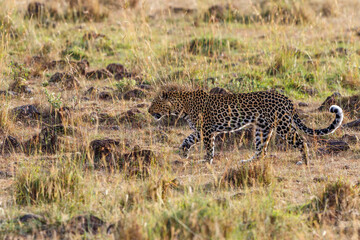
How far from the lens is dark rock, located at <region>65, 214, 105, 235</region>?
5168 millimetres

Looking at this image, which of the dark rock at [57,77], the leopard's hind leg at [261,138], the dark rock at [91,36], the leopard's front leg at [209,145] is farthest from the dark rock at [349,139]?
the dark rock at [91,36]

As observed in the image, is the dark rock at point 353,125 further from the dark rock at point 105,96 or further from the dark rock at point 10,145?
the dark rock at point 10,145

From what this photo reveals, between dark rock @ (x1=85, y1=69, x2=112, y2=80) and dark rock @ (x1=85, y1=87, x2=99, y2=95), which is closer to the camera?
dark rock @ (x1=85, y1=87, x2=99, y2=95)

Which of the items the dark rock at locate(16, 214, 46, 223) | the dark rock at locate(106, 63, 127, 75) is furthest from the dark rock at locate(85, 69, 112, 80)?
the dark rock at locate(16, 214, 46, 223)

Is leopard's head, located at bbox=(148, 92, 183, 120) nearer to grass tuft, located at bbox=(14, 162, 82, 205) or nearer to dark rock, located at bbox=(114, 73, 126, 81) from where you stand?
grass tuft, located at bbox=(14, 162, 82, 205)

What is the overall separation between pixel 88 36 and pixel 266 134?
6.16 m

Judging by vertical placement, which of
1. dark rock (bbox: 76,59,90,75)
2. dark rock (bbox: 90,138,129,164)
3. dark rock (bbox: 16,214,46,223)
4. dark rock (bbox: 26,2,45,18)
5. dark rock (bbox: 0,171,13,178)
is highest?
dark rock (bbox: 26,2,45,18)

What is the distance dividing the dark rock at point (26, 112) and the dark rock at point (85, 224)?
3.87 meters

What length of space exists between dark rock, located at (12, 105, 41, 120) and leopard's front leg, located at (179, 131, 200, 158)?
7.78 ft

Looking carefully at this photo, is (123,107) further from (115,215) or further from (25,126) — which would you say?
(115,215)

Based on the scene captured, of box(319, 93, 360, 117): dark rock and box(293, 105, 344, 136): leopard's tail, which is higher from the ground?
box(293, 105, 344, 136): leopard's tail

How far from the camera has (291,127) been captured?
25.0 ft

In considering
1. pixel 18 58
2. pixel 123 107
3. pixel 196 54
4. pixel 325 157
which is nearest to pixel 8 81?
pixel 18 58

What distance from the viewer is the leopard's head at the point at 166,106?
802 centimetres
